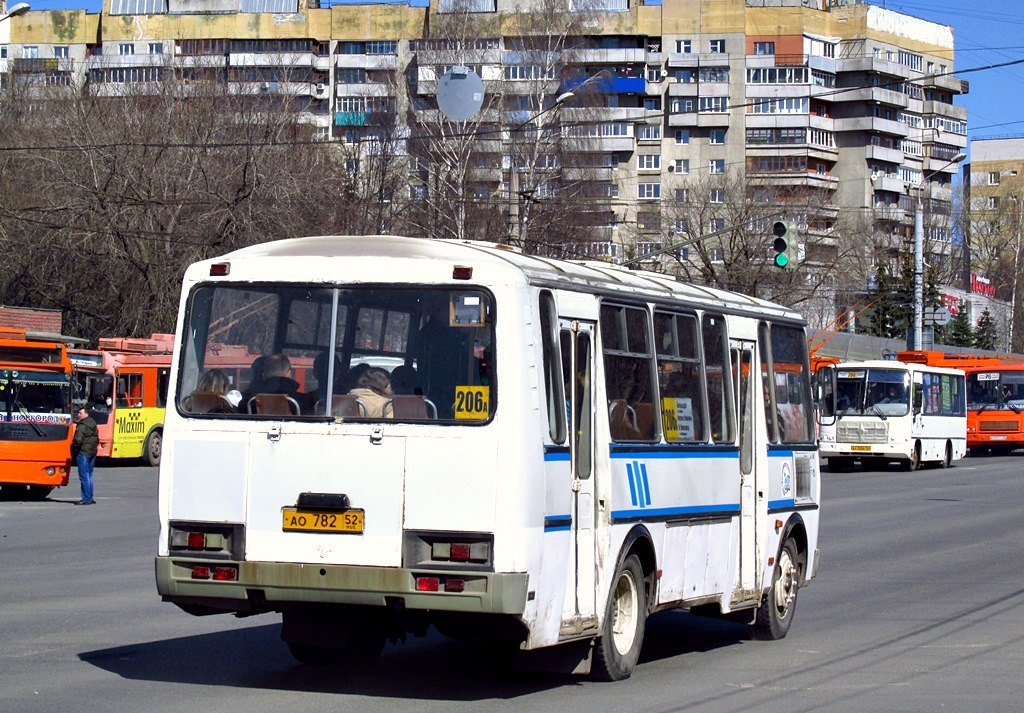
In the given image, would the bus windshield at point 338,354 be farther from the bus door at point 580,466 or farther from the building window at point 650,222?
the building window at point 650,222

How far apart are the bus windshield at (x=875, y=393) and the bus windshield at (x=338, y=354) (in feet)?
108

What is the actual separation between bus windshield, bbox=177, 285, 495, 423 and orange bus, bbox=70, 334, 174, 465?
27.7 m

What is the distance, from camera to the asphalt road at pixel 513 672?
27.8 ft

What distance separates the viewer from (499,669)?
31.3ft

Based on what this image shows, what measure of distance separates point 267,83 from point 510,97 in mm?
9213

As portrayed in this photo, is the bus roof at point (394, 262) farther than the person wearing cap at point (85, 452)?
No

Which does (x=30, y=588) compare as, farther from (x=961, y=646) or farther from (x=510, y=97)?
(x=510, y=97)

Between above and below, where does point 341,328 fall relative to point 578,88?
below

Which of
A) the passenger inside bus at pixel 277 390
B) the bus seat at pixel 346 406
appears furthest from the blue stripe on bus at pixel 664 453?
the passenger inside bus at pixel 277 390

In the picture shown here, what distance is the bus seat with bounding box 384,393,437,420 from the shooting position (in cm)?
809

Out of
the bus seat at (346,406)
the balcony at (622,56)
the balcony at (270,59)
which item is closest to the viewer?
the bus seat at (346,406)

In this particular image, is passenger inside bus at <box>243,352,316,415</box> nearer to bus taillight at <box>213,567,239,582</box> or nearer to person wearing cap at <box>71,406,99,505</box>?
bus taillight at <box>213,567,239,582</box>

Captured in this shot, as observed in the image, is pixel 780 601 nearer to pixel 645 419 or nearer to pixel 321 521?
pixel 645 419

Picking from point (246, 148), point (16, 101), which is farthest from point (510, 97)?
point (16, 101)
